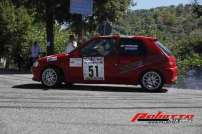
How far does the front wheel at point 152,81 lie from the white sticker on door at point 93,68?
3.99 feet

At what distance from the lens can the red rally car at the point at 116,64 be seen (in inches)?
653

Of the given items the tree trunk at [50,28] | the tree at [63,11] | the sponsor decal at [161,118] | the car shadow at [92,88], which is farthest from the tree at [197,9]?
the sponsor decal at [161,118]

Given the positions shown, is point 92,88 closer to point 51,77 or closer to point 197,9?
point 51,77

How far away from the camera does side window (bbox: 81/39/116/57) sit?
16.8m

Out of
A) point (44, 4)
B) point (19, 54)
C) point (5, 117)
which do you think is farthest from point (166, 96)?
point (19, 54)

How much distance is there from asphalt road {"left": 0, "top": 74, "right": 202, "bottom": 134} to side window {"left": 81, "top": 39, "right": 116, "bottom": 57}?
3.47 ft

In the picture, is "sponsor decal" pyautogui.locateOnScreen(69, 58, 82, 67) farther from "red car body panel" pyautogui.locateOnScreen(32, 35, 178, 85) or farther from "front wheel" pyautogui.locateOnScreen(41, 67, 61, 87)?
"front wheel" pyautogui.locateOnScreen(41, 67, 61, 87)

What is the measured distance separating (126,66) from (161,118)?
5.95 m

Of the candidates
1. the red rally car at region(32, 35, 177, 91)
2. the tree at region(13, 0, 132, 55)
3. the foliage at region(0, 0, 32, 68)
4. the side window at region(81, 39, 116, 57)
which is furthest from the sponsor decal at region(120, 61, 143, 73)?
the foliage at region(0, 0, 32, 68)

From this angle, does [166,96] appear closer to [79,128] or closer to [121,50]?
[121,50]

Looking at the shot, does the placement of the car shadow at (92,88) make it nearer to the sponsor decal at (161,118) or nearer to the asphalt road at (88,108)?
the asphalt road at (88,108)

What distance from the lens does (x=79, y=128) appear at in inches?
383

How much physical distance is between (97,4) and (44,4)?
9.44 feet

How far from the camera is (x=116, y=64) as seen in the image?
54.9 feet
